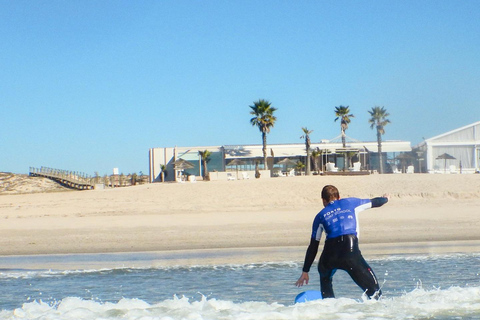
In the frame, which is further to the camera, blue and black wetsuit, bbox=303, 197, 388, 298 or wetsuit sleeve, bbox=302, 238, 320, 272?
wetsuit sleeve, bbox=302, 238, 320, 272

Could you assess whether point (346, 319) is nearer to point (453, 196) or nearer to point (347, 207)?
point (347, 207)

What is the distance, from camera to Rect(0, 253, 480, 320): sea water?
6.73 meters

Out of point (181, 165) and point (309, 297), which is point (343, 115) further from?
point (309, 297)

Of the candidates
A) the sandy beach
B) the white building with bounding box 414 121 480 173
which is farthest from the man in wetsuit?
the white building with bounding box 414 121 480 173

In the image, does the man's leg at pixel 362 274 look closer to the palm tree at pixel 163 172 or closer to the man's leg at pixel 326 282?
the man's leg at pixel 326 282

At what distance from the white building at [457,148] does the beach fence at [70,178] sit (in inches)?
913

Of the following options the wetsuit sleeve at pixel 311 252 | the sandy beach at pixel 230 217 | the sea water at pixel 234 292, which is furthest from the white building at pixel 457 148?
the wetsuit sleeve at pixel 311 252

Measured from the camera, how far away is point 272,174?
4312 centimetres

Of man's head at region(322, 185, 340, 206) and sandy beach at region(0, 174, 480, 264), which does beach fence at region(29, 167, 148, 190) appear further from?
man's head at region(322, 185, 340, 206)

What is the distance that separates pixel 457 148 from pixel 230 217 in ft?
93.8

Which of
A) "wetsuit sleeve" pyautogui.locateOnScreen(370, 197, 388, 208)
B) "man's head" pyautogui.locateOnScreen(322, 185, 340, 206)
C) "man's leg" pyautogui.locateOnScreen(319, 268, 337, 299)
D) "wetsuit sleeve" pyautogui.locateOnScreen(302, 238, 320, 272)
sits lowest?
"man's leg" pyautogui.locateOnScreen(319, 268, 337, 299)

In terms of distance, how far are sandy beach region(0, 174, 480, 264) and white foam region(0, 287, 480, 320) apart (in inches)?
261

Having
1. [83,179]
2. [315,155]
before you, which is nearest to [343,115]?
[315,155]

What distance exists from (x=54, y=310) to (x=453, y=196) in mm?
19124
